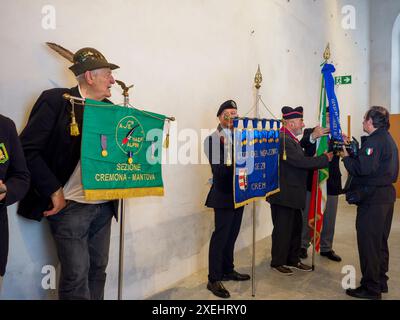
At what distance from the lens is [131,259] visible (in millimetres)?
2582

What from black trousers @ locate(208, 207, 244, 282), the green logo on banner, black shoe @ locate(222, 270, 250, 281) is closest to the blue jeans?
the green logo on banner

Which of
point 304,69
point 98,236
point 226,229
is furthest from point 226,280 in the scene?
point 304,69

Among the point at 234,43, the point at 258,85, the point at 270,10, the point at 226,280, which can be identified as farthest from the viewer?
the point at 270,10

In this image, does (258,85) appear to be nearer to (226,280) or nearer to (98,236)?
(226,280)

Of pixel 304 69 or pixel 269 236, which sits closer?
pixel 269 236

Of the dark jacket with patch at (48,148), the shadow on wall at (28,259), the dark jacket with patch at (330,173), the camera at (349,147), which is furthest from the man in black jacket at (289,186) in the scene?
the shadow on wall at (28,259)

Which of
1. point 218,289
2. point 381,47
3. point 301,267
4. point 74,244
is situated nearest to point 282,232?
point 301,267

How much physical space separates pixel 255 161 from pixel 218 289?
3.41 feet

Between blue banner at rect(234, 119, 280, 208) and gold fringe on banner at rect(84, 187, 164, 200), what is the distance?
1.97 feet

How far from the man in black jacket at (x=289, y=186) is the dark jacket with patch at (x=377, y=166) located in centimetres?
46

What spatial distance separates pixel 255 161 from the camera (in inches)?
103

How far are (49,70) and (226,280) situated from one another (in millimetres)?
2186

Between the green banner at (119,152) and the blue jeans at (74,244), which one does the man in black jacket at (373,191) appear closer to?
the green banner at (119,152)

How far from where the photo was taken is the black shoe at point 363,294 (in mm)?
2740
